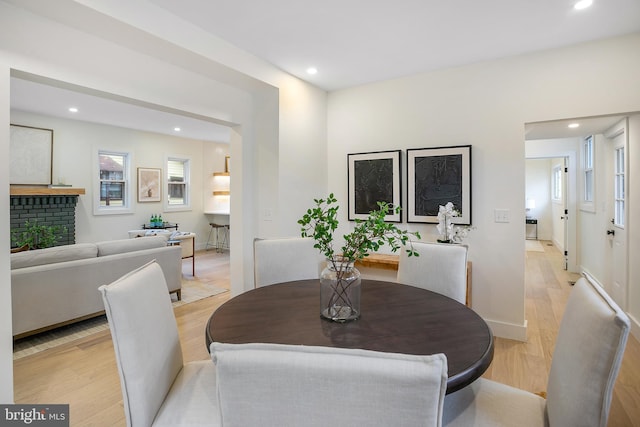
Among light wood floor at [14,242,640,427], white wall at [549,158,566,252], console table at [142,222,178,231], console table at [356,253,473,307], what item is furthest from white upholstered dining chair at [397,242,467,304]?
white wall at [549,158,566,252]

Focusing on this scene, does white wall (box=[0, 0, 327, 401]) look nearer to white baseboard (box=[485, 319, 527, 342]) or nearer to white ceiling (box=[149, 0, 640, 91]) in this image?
white ceiling (box=[149, 0, 640, 91])

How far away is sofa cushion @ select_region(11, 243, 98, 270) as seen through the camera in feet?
9.52

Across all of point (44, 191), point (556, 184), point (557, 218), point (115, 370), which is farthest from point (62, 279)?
point (556, 184)

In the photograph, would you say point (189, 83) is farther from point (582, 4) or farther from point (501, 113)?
point (582, 4)

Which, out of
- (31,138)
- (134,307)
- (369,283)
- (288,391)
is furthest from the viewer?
(31,138)

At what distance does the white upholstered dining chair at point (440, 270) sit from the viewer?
2066mm

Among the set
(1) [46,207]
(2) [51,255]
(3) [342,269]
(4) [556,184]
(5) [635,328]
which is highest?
(4) [556,184]

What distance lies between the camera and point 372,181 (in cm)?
375

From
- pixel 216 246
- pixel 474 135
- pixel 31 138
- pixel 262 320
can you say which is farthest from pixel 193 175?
pixel 262 320

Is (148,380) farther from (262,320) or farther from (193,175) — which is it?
(193,175)

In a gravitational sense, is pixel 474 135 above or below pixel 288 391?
above

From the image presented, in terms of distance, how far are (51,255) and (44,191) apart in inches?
103

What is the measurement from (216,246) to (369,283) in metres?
6.27

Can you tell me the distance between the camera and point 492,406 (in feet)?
4.13
